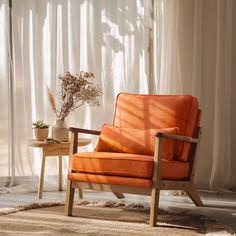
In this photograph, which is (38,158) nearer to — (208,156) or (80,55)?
(80,55)

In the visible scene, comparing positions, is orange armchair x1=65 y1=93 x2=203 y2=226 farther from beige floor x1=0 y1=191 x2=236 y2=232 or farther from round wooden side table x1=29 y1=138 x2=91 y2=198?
round wooden side table x1=29 y1=138 x2=91 y2=198

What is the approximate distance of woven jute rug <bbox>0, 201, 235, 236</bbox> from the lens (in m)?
3.50

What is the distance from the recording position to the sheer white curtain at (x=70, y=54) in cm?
546

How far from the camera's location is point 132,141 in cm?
406

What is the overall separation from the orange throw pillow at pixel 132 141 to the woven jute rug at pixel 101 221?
43 cm

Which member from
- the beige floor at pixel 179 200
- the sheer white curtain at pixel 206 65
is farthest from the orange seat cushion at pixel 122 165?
the sheer white curtain at pixel 206 65

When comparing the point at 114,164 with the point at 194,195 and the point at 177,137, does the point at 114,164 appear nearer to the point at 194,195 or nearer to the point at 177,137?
the point at 177,137

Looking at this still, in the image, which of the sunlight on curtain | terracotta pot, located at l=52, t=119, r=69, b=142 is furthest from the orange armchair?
the sunlight on curtain

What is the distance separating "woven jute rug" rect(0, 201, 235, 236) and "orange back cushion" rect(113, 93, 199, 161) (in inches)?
19.3

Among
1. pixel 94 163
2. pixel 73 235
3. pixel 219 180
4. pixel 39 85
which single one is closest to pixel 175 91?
pixel 219 180

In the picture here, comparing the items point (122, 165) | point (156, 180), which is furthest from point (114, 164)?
point (156, 180)

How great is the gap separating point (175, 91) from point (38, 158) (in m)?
1.42

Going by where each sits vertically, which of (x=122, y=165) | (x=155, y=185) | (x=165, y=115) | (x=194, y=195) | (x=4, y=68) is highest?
(x=4, y=68)

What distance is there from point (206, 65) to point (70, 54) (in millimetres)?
1262
